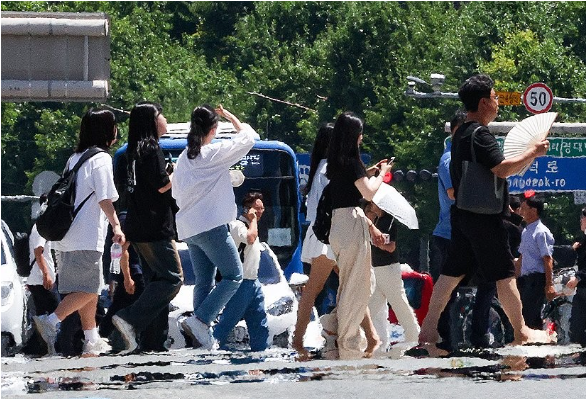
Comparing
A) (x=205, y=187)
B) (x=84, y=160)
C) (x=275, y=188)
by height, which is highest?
(x=275, y=188)

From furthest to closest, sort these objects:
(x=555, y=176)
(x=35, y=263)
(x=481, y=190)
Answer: (x=555, y=176)
(x=35, y=263)
(x=481, y=190)

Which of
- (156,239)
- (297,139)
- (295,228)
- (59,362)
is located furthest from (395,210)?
(297,139)

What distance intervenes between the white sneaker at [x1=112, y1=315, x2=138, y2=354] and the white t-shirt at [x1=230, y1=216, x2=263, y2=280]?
119cm

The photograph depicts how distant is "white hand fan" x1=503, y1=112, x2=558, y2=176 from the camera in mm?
10469

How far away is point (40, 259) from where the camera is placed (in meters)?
14.1

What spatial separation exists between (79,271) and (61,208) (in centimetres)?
43

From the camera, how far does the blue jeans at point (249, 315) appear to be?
1163cm

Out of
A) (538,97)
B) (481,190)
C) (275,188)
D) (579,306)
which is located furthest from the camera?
(538,97)

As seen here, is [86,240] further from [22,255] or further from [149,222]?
[22,255]

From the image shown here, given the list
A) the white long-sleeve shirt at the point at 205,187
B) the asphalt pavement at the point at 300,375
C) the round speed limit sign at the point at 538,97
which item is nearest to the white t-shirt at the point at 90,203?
the white long-sleeve shirt at the point at 205,187

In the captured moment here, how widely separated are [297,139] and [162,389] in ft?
187

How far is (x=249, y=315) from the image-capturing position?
12.0m

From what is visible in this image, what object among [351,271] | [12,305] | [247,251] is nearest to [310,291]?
[351,271]

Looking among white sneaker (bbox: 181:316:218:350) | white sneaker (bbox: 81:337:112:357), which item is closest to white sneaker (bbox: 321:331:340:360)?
white sneaker (bbox: 181:316:218:350)
